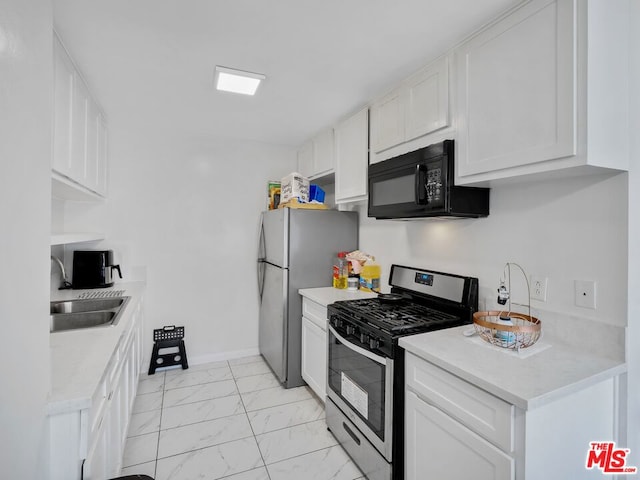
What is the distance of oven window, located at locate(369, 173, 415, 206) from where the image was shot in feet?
6.35

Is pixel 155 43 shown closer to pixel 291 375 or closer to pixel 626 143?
pixel 626 143

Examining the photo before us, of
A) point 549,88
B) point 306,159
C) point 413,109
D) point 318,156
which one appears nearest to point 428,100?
point 413,109

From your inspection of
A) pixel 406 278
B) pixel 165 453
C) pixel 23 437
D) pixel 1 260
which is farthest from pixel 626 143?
pixel 165 453

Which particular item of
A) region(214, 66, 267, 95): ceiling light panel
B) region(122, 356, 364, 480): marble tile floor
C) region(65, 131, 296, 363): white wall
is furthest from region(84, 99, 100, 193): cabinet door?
region(122, 356, 364, 480): marble tile floor

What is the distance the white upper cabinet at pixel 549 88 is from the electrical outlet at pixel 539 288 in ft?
1.78

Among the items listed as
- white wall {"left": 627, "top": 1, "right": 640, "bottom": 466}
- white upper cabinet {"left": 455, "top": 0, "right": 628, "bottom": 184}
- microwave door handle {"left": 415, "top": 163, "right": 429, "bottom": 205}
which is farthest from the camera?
microwave door handle {"left": 415, "top": 163, "right": 429, "bottom": 205}

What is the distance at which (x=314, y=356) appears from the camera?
2650 mm

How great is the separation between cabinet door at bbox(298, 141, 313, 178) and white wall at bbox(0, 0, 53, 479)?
248 centimetres

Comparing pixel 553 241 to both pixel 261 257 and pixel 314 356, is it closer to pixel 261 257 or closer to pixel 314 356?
pixel 314 356

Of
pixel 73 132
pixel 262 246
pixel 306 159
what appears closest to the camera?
pixel 73 132

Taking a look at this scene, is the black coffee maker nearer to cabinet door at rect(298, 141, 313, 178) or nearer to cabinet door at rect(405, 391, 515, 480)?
cabinet door at rect(298, 141, 313, 178)

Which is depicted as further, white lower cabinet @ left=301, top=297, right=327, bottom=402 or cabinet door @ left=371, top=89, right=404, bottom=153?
white lower cabinet @ left=301, top=297, right=327, bottom=402

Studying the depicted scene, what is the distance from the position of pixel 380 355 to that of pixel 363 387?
0.29 meters

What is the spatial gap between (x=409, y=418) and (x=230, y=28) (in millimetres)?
2015
